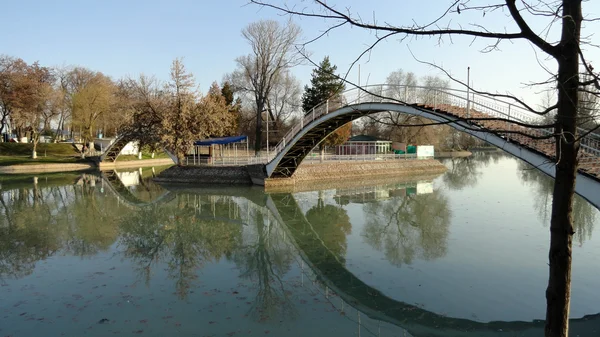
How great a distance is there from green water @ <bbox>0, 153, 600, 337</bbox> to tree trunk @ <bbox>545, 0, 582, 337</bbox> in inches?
137

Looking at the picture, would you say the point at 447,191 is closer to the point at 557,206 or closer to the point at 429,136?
the point at 557,206

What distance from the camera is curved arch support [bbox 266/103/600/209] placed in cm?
765

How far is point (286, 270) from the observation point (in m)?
8.35

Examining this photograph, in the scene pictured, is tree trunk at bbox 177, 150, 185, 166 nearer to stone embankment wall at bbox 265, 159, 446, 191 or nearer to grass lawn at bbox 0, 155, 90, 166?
stone embankment wall at bbox 265, 159, 446, 191

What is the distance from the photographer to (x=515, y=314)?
239 inches

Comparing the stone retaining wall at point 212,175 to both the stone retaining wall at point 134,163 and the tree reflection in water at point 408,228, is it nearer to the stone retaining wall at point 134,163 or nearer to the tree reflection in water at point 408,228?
the tree reflection in water at point 408,228

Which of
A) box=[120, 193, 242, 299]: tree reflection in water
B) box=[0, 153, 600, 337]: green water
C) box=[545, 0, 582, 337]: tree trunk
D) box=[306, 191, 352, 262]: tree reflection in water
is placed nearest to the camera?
box=[545, 0, 582, 337]: tree trunk

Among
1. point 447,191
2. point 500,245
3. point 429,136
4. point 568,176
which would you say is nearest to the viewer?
point 568,176

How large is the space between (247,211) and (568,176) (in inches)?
571

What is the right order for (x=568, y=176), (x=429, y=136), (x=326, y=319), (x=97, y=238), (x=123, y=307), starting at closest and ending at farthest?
(x=568, y=176)
(x=326, y=319)
(x=123, y=307)
(x=97, y=238)
(x=429, y=136)

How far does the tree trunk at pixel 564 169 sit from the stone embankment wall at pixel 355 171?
2110 centimetres

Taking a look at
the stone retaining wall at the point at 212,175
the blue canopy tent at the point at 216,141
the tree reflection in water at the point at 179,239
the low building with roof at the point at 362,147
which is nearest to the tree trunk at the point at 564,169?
the tree reflection in water at the point at 179,239

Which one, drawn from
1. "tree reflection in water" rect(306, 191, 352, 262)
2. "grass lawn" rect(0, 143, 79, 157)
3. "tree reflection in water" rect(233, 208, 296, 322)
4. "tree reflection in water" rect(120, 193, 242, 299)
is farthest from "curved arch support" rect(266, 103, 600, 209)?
"grass lawn" rect(0, 143, 79, 157)

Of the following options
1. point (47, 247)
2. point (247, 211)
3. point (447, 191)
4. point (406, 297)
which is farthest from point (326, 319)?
point (447, 191)
